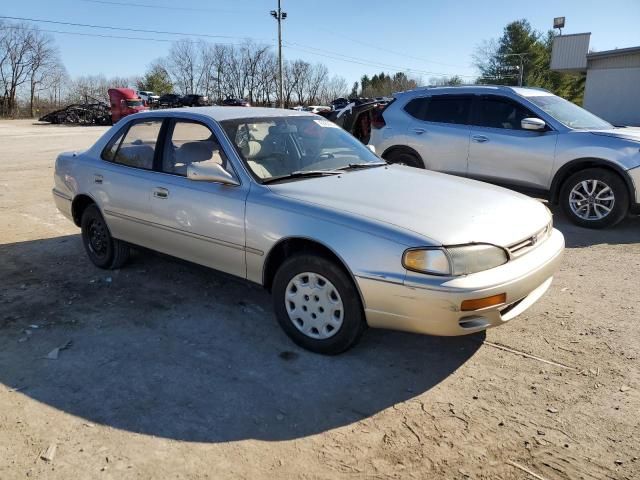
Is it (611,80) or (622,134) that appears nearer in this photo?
(622,134)

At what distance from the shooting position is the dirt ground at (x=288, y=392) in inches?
96.9

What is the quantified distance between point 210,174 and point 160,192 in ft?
2.48

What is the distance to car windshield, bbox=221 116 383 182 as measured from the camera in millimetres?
3887

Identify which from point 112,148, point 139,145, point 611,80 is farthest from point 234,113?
point 611,80

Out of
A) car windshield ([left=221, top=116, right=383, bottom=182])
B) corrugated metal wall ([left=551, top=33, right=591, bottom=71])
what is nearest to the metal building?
corrugated metal wall ([left=551, top=33, right=591, bottom=71])

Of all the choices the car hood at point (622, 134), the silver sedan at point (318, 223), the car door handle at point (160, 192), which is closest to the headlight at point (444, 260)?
the silver sedan at point (318, 223)

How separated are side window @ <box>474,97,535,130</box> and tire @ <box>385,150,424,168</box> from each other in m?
1.02

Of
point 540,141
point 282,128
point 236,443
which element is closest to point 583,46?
point 540,141

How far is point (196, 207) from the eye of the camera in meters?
3.91

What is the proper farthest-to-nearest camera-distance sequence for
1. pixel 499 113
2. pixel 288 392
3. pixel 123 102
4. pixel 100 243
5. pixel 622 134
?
1. pixel 123 102
2. pixel 499 113
3. pixel 622 134
4. pixel 100 243
5. pixel 288 392

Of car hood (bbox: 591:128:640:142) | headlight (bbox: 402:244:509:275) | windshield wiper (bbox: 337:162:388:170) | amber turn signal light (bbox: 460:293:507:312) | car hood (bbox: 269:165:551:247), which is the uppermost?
car hood (bbox: 591:128:640:142)

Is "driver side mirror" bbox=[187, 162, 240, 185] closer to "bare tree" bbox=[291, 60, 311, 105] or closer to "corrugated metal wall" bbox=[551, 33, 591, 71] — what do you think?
"corrugated metal wall" bbox=[551, 33, 591, 71]

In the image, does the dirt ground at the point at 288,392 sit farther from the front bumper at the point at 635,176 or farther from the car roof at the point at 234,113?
the front bumper at the point at 635,176

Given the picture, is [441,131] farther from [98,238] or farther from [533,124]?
[98,238]
